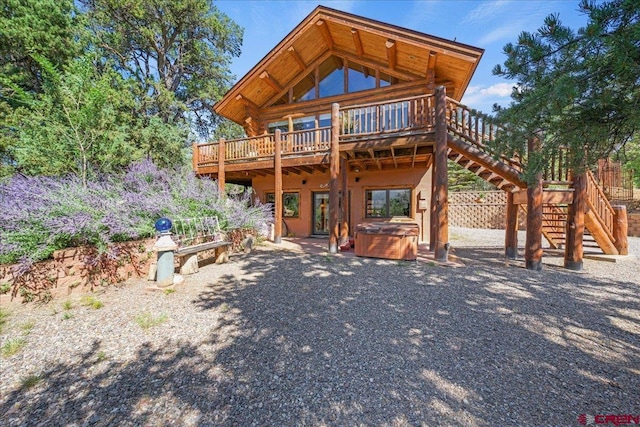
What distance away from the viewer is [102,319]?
10.8 feet

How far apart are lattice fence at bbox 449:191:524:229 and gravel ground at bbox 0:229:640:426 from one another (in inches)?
448

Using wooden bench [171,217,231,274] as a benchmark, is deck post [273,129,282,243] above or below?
above

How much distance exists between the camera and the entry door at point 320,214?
11.0 metres

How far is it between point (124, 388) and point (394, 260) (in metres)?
5.51

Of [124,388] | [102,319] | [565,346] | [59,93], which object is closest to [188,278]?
[102,319]

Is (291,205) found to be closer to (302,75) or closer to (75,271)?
(302,75)

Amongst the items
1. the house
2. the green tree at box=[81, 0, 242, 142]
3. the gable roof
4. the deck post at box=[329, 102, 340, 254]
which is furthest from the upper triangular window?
the green tree at box=[81, 0, 242, 142]

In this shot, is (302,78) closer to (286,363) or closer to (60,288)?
(60,288)

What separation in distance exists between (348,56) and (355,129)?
4.53 m

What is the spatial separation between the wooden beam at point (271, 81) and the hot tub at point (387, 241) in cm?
732

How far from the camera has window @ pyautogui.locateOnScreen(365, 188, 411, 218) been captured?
9.83 metres

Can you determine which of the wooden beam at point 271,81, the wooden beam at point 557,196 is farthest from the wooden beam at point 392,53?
the wooden beam at point 557,196

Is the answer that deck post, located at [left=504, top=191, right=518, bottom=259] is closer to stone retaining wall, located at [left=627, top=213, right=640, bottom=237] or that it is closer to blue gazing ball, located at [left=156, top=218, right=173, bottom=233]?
blue gazing ball, located at [left=156, top=218, right=173, bottom=233]

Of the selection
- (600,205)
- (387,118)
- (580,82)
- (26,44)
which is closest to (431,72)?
(387,118)
